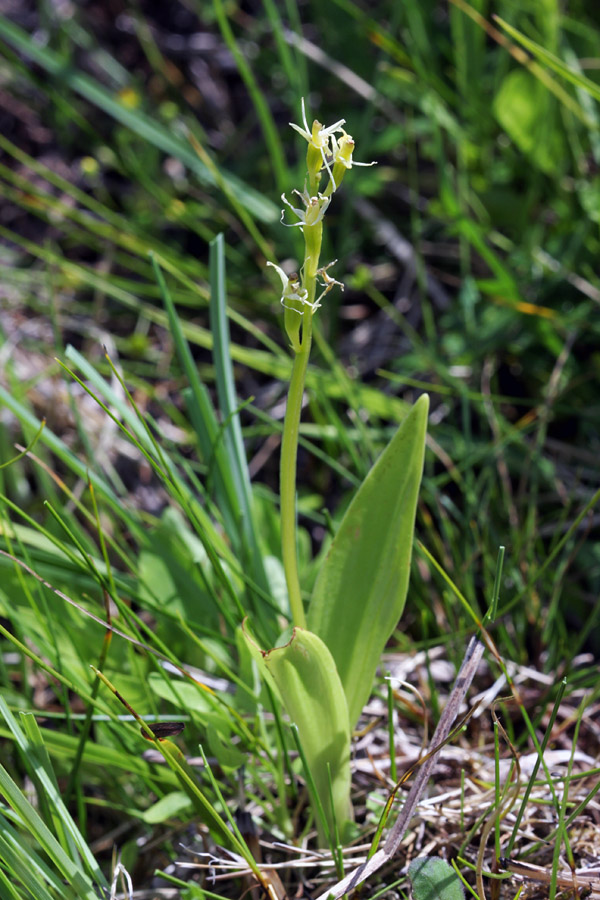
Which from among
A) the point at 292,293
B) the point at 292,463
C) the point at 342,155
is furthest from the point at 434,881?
the point at 342,155

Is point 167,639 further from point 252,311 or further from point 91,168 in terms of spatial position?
point 91,168

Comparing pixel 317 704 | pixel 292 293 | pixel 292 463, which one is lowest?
pixel 317 704

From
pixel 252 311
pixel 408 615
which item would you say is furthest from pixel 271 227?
pixel 408 615

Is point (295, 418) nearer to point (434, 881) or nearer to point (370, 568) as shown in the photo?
point (370, 568)

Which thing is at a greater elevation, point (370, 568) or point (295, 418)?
point (295, 418)

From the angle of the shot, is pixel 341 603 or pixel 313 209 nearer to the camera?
pixel 313 209

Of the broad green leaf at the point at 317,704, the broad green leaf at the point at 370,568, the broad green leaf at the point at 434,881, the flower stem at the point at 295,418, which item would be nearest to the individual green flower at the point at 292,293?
the flower stem at the point at 295,418

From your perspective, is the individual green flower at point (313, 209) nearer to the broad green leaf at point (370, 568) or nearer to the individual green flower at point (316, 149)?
the individual green flower at point (316, 149)
